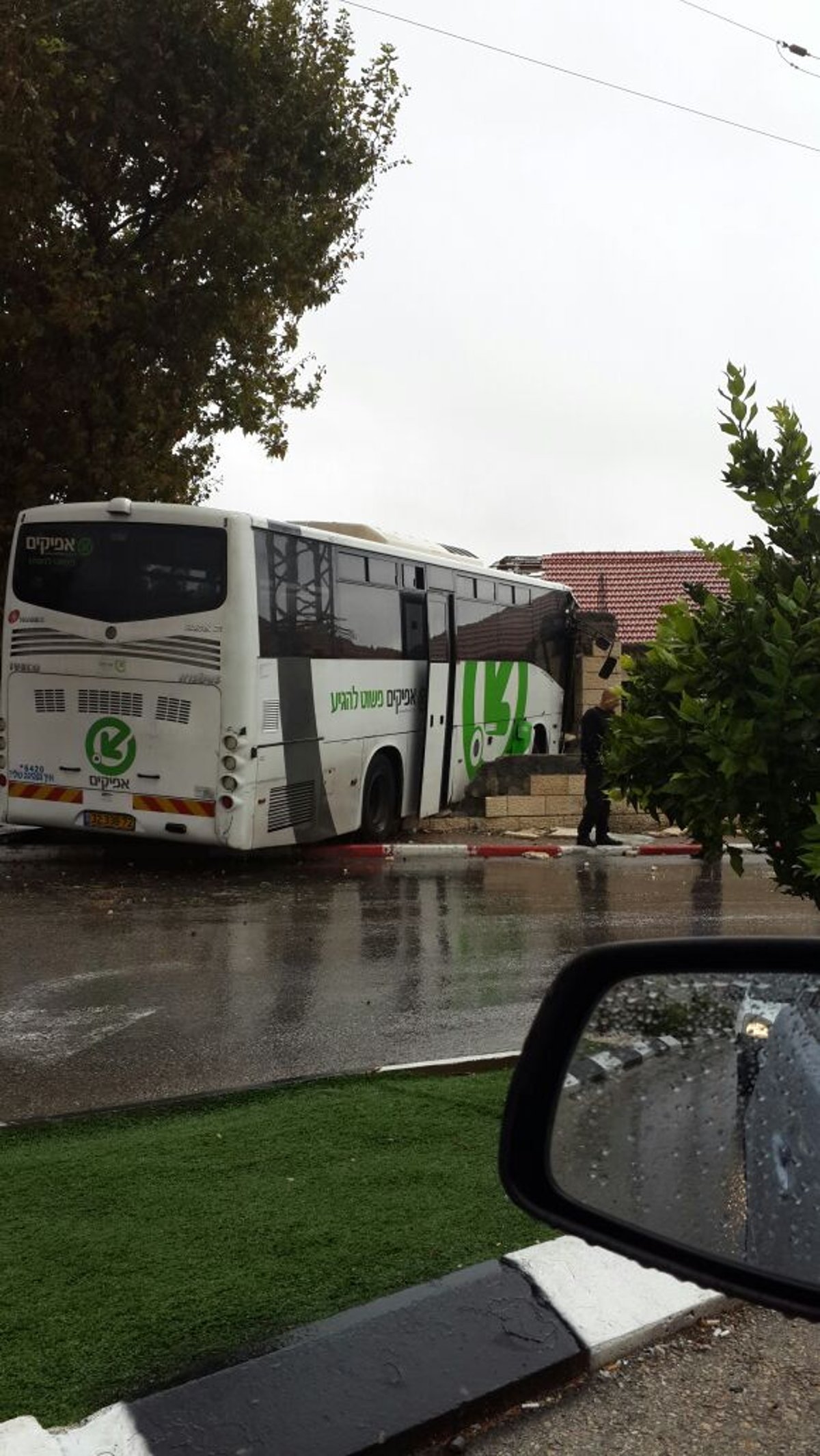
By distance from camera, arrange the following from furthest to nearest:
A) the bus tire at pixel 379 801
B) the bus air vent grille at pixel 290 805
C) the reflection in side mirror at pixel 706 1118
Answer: the bus tire at pixel 379 801 → the bus air vent grille at pixel 290 805 → the reflection in side mirror at pixel 706 1118

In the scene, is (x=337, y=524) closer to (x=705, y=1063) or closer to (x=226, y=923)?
(x=226, y=923)

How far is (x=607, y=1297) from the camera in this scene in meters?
3.84

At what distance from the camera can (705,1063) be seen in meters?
2.00

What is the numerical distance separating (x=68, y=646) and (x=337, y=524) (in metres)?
4.11

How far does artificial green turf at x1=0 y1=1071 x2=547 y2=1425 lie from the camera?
358 centimetres

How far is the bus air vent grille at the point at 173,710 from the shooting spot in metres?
14.8

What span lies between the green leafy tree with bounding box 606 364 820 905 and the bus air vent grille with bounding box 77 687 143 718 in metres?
11.1

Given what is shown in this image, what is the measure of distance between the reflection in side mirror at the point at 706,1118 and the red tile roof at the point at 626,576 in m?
34.9

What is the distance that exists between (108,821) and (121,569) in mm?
2428

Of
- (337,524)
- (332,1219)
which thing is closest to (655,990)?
(332,1219)

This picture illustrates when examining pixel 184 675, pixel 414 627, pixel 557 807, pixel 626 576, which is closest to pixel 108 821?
pixel 184 675

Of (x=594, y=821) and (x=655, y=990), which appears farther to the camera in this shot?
(x=594, y=821)

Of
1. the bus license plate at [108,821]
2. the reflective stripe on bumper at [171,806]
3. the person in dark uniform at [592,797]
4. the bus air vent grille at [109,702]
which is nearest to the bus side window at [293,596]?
the bus air vent grille at [109,702]

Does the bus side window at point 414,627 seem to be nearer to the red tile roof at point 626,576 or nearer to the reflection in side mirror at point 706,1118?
the reflection in side mirror at point 706,1118
